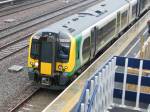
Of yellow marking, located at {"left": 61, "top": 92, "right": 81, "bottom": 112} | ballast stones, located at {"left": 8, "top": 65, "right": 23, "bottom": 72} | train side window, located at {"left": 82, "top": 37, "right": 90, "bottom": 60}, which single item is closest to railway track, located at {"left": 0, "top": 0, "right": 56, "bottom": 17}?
ballast stones, located at {"left": 8, "top": 65, "right": 23, "bottom": 72}

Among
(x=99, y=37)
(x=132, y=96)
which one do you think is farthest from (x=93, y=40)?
(x=132, y=96)

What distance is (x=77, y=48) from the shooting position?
15.4m

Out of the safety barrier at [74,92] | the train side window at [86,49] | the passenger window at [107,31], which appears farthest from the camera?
the passenger window at [107,31]

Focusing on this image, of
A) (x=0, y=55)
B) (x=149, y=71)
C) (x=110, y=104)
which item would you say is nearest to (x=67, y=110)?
(x=110, y=104)

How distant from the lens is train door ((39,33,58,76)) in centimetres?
1479

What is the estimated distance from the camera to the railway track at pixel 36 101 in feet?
45.2

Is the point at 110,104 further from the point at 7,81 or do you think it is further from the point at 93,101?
the point at 7,81

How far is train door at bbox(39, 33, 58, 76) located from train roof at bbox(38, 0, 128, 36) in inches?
21.6

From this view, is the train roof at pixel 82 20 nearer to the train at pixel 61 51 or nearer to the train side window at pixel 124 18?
the train at pixel 61 51

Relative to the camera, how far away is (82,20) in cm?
A: 1820

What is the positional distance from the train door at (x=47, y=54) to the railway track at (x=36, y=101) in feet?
2.96

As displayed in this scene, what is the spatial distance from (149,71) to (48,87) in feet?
17.7

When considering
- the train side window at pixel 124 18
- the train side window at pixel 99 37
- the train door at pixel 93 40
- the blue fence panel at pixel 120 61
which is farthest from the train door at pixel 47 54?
the train side window at pixel 124 18

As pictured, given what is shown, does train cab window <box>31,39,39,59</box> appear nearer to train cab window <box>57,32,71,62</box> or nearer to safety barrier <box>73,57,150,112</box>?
train cab window <box>57,32,71,62</box>
